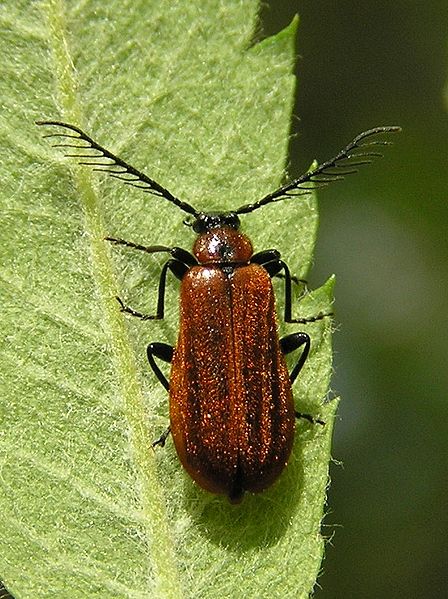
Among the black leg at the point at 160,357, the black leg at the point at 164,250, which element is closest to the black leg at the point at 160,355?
the black leg at the point at 160,357

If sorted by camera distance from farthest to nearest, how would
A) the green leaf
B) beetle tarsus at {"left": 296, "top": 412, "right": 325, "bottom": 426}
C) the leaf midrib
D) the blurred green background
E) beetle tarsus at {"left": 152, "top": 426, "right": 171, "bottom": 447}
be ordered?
the blurred green background
beetle tarsus at {"left": 296, "top": 412, "right": 325, "bottom": 426}
beetle tarsus at {"left": 152, "top": 426, "right": 171, "bottom": 447}
the leaf midrib
the green leaf

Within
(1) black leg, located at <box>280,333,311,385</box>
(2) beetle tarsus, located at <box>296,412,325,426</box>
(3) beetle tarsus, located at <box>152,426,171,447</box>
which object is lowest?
(3) beetle tarsus, located at <box>152,426,171,447</box>

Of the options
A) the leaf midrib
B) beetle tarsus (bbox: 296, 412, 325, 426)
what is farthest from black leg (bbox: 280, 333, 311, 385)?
the leaf midrib

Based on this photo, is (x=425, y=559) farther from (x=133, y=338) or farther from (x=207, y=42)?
(x=207, y=42)

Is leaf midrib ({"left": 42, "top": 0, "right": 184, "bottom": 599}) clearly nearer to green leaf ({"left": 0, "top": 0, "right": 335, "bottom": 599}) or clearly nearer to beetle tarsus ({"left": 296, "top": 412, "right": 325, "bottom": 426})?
green leaf ({"left": 0, "top": 0, "right": 335, "bottom": 599})

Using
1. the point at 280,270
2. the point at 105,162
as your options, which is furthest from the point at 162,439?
the point at 105,162
